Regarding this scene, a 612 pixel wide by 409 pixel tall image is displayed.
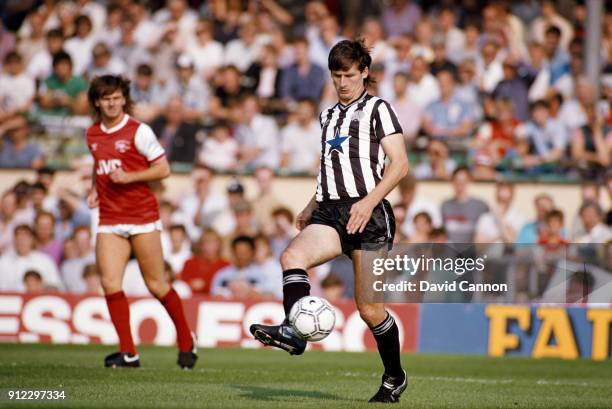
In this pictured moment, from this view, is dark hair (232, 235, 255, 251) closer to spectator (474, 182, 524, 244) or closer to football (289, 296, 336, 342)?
spectator (474, 182, 524, 244)

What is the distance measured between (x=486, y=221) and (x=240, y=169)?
3.88 metres

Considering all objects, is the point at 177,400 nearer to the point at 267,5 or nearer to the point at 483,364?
the point at 483,364

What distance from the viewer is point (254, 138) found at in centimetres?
1784

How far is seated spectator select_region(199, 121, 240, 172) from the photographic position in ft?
58.3

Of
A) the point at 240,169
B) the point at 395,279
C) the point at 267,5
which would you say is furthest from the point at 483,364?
the point at 267,5

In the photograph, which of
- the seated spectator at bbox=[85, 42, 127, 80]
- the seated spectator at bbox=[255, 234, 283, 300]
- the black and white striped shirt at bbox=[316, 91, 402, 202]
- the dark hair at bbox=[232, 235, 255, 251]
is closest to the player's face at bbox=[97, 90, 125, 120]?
the black and white striped shirt at bbox=[316, 91, 402, 202]

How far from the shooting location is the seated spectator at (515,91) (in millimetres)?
18359


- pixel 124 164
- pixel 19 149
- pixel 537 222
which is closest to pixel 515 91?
pixel 537 222

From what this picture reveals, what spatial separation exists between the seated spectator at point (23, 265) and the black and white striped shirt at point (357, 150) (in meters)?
8.31

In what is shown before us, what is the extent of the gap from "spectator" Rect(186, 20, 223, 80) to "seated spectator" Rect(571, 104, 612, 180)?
234 inches

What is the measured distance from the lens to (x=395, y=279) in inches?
316

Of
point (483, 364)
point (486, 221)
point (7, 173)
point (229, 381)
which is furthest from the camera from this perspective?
point (7, 173)

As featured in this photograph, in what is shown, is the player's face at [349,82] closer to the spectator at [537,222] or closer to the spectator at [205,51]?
the spectator at [537,222]

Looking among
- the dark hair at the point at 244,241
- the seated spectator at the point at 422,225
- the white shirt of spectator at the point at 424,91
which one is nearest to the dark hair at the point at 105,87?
the dark hair at the point at 244,241
